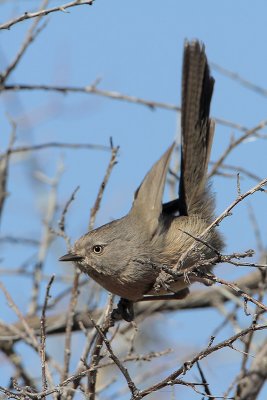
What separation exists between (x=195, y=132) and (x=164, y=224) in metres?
0.71

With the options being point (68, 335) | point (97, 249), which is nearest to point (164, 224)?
point (97, 249)

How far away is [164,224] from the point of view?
5262mm

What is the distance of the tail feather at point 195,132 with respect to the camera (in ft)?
17.7

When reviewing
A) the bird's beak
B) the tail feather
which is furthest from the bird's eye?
the tail feather

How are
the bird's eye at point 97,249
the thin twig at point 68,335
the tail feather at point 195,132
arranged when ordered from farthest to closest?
the tail feather at point 195,132
the bird's eye at point 97,249
the thin twig at point 68,335

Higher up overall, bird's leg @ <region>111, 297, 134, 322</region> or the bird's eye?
the bird's eye

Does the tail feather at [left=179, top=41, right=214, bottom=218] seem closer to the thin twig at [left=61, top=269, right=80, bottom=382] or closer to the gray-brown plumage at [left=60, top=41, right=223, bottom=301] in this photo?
the gray-brown plumage at [left=60, top=41, right=223, bottom=301]

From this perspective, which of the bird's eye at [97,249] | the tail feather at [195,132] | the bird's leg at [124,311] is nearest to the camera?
the bird's leg at [124,311]

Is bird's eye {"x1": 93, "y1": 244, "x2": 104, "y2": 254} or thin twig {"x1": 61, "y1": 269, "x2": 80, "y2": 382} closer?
thin twig {"x1": 61, "y1": 269, "x2": 80, "y2": 382}

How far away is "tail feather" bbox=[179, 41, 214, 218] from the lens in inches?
213

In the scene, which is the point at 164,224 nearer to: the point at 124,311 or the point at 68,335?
the point at 124,311

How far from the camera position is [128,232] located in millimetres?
5078

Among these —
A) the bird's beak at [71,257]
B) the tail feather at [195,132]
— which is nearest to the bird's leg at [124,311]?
the bird's beak at [71,257]

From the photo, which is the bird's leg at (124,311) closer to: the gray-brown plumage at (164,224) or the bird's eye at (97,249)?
the gray-brown plumage at (164,224)
